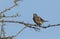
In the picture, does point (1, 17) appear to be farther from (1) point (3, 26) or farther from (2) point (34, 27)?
(2) point (34, 27)

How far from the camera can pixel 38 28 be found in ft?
Answer: 8.21

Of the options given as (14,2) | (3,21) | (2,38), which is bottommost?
(2,38)

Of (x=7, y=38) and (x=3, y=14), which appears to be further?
(x=3, y=14)

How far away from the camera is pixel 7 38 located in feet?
7.32

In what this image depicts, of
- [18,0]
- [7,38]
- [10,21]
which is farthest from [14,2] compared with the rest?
[7,38]

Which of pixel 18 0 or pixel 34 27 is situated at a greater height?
pixel 18 0

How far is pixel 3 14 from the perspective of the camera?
2.38 m

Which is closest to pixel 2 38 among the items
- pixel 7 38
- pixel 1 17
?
pixel 7 38

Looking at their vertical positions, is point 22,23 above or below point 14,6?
below

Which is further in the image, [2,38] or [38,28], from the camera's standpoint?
[38,28]

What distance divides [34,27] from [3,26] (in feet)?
1.19

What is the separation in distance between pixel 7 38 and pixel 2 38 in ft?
0.17

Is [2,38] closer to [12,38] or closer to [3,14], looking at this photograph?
[12,38]

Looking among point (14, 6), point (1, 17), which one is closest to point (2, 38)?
point (1, 17)
